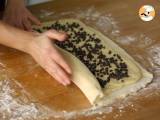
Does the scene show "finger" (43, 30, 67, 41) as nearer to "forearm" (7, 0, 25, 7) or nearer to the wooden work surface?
the wooden work surface

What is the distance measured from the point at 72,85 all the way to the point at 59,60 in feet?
0.33

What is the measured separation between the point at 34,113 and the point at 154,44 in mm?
549

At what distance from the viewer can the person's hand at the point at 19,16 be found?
55.7 inches

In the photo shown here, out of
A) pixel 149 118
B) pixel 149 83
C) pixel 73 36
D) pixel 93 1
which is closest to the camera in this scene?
pixel 149 118

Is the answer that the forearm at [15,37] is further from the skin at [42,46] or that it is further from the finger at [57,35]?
the finger at [57,35]

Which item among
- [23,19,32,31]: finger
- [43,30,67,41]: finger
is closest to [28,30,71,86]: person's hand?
[43,30,67,41]: finger

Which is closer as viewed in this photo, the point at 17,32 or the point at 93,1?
the point at 17,32

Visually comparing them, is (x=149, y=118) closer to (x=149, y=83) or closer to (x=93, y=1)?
(x=149, y=83)

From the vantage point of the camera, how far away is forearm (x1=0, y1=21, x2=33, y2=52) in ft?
3.94

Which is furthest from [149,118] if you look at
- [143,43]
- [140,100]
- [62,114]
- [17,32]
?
[17,32]

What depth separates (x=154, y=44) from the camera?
134 cm

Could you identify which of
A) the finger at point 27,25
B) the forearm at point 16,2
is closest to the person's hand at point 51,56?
the finger at point 27,25

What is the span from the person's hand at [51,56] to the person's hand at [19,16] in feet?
0.82

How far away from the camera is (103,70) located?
1173 millimetres
